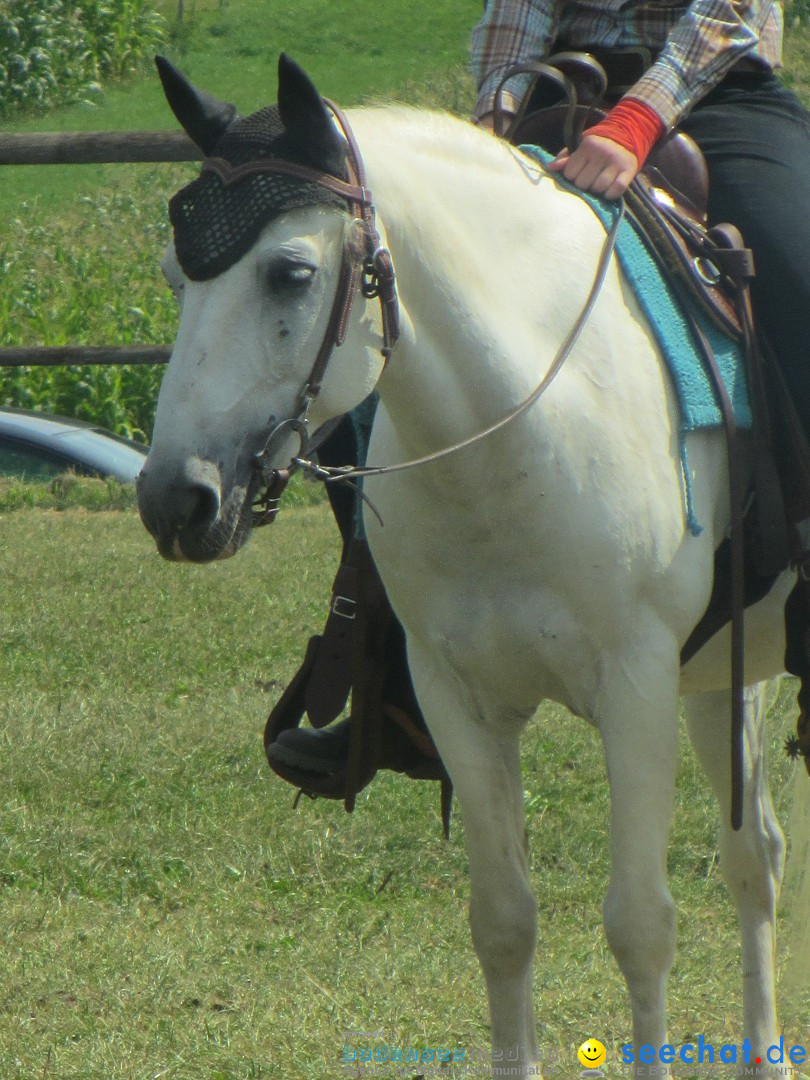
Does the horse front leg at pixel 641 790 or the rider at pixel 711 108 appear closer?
the horse front leg at pixel 641 790

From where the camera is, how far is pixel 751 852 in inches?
122

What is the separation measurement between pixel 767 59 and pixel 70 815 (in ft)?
9.50

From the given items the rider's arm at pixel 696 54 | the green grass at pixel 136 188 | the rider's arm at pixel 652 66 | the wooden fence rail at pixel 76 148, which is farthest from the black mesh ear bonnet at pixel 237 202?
the wooden fence rail at pixel 76 148

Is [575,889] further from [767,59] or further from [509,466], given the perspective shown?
[767,59]

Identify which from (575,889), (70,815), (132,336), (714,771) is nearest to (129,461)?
(132,336)

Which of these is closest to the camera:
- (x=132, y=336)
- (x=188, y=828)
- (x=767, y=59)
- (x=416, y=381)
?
(x=416, y=381)

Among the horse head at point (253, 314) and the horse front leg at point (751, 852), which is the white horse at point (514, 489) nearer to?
the horse head at point (253, 314)

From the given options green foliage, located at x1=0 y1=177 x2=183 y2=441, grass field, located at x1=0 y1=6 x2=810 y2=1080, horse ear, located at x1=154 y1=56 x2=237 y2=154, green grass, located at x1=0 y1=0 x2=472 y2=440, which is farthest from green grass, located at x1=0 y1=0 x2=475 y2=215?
horse ear, located at x1=154 y1=56 x2=237 y2=154

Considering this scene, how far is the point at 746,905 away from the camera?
3.12 metres

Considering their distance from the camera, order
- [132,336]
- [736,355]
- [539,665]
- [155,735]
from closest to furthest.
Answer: [539,665], [736,355], [155,735], [132,336]

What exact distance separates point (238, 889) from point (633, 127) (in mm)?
2351

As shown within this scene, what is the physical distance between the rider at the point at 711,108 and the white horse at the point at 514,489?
0.20 m

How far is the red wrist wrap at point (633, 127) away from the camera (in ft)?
8.18

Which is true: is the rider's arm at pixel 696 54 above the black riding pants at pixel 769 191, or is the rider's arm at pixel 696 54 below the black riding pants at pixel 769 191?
above
